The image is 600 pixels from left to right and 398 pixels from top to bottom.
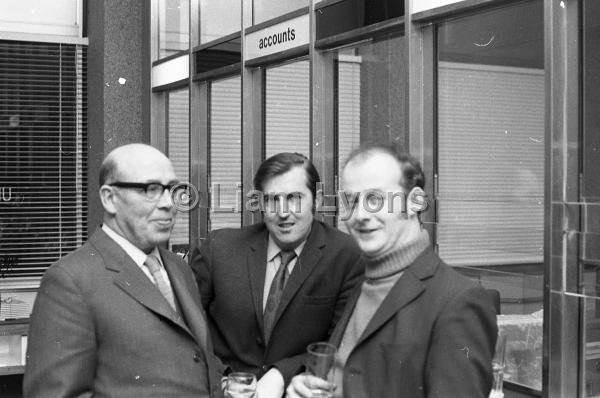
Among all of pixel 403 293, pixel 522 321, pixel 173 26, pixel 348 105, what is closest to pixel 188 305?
pixel 403 293

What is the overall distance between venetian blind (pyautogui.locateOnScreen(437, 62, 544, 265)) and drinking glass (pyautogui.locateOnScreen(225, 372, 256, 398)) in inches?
92.8

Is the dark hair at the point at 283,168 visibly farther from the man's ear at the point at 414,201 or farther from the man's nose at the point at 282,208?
the man's ear at the point at 414,201

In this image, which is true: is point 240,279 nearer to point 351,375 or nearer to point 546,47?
point 351,375

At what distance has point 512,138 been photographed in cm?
462

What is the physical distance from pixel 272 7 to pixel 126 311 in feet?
17.2

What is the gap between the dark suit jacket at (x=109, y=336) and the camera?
2.23 meters

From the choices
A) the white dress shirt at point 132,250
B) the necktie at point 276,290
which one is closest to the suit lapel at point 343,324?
the white dress shirt at point 132,250

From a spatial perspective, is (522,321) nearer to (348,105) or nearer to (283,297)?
(283,297)

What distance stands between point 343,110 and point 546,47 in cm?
231

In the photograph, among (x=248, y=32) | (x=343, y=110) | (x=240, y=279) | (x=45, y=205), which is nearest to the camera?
(x=240, y=279)

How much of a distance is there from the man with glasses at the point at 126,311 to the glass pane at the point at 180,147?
248 inches

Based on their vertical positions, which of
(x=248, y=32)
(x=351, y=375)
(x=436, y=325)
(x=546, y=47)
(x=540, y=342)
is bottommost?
(x=540, y=342)

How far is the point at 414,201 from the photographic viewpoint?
2139mm

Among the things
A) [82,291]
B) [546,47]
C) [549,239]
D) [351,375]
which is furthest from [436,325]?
[546,47]
